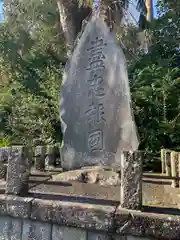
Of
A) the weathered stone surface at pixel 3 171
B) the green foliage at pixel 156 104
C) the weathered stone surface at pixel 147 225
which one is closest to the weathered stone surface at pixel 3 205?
the weathered stone surface at pixel 147 225

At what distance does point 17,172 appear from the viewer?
280 cm

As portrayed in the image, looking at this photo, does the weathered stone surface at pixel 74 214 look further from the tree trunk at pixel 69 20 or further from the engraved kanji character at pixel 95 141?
the tree trunk at pixel 69 20

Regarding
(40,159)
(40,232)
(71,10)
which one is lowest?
(40,232)

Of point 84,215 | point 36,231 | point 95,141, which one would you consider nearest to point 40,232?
point 36,231

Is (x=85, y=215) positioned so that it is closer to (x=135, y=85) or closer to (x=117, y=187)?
(x=117, y=187)

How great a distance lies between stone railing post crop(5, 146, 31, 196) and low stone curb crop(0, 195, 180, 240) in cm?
9

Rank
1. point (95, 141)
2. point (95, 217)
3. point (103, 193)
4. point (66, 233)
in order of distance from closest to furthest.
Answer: point (95, 217) < point (66, 233) < point (103, 193) < point (95, 141)

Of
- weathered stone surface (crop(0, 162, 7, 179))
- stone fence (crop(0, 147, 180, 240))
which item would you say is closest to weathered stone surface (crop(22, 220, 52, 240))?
stone fence (crop(0, 147, 180, 240))

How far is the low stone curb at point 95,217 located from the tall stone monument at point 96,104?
2390mm

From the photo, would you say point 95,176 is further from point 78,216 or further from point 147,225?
point 147,225

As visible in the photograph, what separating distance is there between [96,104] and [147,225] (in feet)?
10.3

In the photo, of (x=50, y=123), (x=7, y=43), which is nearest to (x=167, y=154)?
(x=50, y=123)

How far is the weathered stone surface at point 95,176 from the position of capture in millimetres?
4277

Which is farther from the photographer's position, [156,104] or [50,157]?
[156,104]
